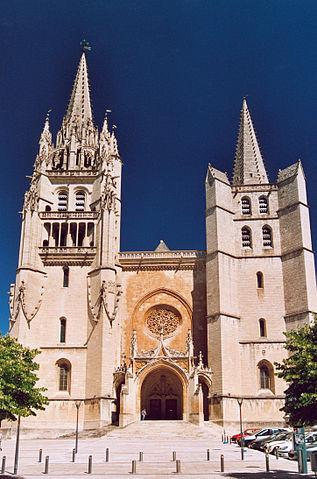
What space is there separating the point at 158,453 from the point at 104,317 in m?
14.7

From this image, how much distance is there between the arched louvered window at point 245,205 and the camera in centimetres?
4581

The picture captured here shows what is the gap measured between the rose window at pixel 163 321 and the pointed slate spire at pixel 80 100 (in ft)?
66.5

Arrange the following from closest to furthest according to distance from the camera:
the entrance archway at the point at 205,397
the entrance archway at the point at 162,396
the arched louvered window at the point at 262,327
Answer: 1. the entrance archway at the point at 205,397
2. the arched louvered window at the point at 262,327
3. the entrance archway at the point at 162,396

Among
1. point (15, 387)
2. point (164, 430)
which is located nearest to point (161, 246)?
point (164, 430)

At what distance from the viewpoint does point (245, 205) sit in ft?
151

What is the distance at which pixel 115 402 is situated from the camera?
1559 inches

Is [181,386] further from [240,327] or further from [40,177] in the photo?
[40,177]

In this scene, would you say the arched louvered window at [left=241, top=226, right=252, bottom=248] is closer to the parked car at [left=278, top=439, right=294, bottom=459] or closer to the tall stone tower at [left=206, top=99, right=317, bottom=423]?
the tall stone tower at [left=206, top=99, right=317, bottom=423]

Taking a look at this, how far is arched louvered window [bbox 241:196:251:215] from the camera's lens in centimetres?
4581

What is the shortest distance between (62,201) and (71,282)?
327 inches

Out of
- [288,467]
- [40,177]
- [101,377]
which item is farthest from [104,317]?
[288,467]

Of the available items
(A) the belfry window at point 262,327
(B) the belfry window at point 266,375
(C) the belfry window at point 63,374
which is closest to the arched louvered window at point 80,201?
(C) the belfry window at point 63,374

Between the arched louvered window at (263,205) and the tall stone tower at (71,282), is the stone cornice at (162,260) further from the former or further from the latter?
the arched louvered window at (263,205)

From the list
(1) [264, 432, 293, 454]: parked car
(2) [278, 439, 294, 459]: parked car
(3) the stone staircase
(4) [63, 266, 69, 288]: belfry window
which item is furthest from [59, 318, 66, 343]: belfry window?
(2) [278, 439, 294, 459]: parked car
